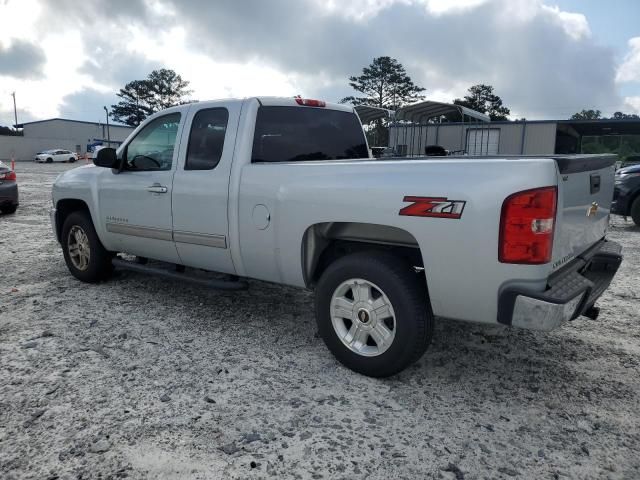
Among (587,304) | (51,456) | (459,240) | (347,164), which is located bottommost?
(51,456)

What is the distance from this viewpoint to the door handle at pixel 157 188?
14.2 ft

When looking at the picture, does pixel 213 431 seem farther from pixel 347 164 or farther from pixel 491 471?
pixel 347 164

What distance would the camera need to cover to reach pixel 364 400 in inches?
119

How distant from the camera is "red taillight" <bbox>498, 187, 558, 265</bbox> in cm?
254

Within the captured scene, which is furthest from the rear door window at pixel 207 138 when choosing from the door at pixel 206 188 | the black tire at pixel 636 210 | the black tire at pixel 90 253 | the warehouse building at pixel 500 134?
the warehouse building at pixel 500 134

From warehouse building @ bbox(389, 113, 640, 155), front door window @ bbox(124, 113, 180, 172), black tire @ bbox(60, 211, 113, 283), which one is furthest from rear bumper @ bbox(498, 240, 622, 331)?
warehouse building @ bbox(389, 113, 640, 155)

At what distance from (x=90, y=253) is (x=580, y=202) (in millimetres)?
4612

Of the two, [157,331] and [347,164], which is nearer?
[347,164]

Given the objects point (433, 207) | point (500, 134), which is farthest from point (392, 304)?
point (500, 134)

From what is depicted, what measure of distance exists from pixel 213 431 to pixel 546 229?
2075mm

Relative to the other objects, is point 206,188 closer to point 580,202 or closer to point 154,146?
point 154,146

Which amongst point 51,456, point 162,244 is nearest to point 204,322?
point 162,244

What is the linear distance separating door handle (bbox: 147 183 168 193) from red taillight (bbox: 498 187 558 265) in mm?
2903

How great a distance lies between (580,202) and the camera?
302 cm
